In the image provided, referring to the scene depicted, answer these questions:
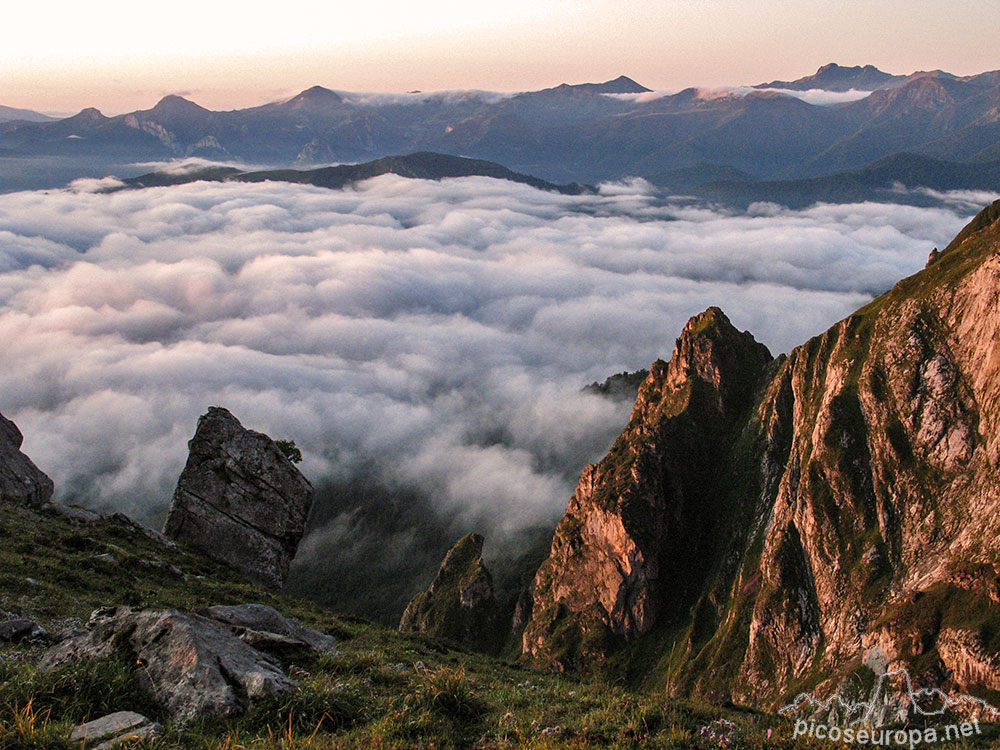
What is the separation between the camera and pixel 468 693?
15852mm

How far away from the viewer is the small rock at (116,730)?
11247mm

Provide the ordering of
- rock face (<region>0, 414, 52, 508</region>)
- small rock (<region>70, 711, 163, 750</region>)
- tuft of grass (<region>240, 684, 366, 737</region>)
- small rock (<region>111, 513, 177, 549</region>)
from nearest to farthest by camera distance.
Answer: small rock (<region>70, 711, 163, 750</region>) < tuft of grass (<region>240, 684, 366, 737</region>) < small rock (<region>111, 513, 177, 549</region>) < rock face (<region>0, 414, 52, 508</region>)

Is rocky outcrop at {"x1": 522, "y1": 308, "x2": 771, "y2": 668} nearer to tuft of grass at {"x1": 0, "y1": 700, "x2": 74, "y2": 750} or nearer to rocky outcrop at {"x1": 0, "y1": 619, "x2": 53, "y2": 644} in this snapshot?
rocky outcrop at {"x1": 0, "y1": 619, "x2": 53, "y2": 644}

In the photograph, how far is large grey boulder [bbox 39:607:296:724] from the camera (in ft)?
44.2

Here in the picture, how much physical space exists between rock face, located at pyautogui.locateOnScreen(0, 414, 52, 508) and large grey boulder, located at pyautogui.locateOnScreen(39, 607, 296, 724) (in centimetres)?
3960

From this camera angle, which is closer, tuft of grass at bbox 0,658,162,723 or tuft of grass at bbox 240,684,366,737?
tuft of grass at bbox 0,658,162,723

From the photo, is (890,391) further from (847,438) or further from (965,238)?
(965,238)

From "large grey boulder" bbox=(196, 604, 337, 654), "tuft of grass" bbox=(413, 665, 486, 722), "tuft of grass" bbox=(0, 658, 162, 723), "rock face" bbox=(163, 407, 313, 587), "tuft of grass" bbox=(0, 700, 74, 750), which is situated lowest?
"rock face" bbox=(163, 407, 313, 587)

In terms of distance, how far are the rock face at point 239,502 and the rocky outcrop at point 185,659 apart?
3621 centimetres

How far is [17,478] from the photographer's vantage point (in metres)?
51.7

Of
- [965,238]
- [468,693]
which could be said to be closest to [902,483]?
[965,238]

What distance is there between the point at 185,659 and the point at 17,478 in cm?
5029

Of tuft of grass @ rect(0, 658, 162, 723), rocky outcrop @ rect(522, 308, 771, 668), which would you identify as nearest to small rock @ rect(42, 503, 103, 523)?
tuft of grass @ rect(0, 658, 162, 723)

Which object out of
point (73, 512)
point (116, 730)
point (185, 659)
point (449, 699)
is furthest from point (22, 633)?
point (73, 512)
